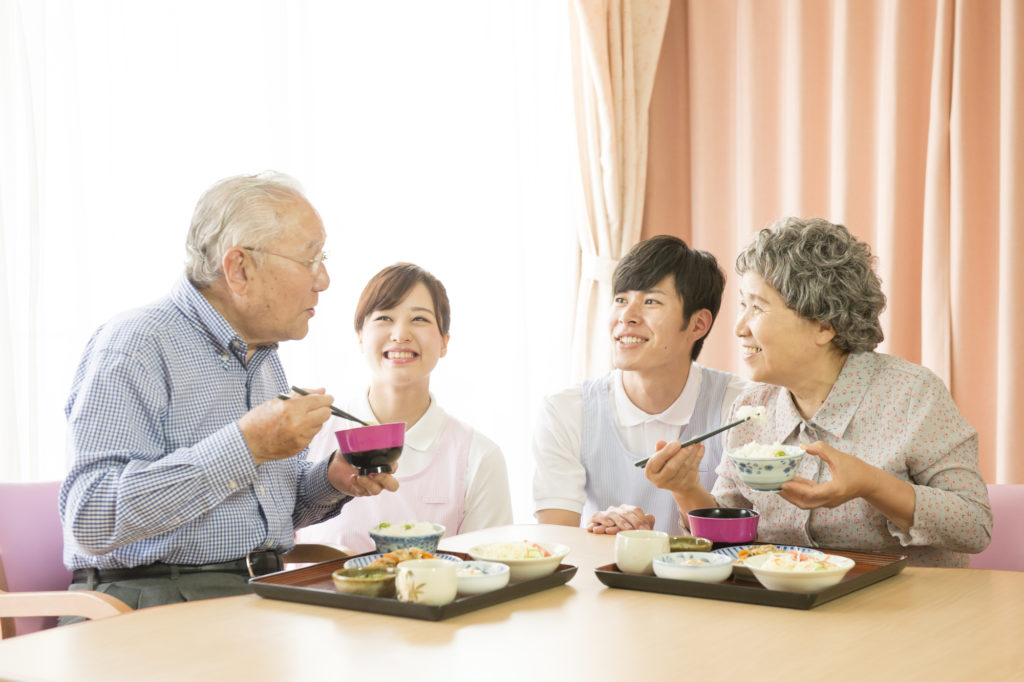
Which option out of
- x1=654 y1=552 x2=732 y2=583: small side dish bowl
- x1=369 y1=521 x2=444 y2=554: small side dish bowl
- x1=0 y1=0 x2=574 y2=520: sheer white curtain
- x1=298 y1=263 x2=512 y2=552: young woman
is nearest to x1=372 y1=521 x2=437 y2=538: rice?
x1=369 y1=521 x2=444 y2=554: small side dish bowl

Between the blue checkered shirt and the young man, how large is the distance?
2.56ft

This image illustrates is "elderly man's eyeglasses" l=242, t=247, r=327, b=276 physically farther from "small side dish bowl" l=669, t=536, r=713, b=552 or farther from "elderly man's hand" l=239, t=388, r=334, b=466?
"small side dish bowl" l=669, t=536, r=713, b=552

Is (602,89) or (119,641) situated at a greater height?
(602,89)

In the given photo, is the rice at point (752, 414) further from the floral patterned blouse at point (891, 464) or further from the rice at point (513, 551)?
the rice at point (513, 551)

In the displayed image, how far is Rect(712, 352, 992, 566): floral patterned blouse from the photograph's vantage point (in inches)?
75.4

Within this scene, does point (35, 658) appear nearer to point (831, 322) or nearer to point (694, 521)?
point (694, 521)

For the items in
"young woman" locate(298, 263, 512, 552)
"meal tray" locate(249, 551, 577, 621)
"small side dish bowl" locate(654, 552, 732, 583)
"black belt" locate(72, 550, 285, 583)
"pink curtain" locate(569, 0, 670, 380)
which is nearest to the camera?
"meal tray" locate(249, 551, 577, 621)

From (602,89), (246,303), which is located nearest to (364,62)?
(602,89)

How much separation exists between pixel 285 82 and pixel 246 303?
1.65 metres

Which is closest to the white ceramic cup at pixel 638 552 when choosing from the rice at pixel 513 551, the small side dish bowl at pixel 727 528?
the rice at pixel 513 551

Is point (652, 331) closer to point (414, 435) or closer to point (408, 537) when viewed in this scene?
point (414, 435)

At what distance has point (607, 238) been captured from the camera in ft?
14.4

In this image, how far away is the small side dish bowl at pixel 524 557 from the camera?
5.26ft

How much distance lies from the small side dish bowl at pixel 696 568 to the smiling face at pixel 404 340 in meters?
1.32
